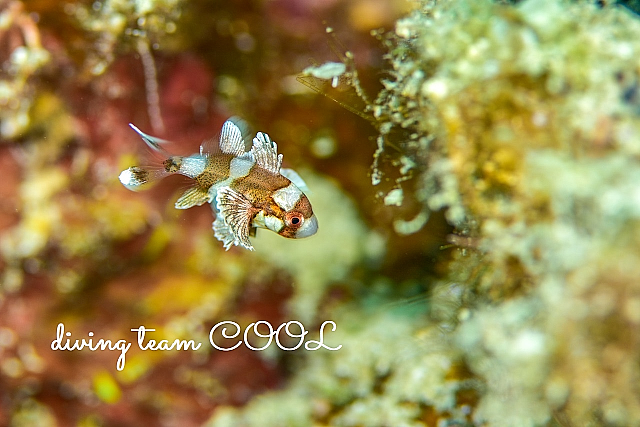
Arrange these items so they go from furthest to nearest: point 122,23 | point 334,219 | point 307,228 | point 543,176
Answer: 1. point 334,219
2. point 122,23
3. point 307,228
4. point 543,176

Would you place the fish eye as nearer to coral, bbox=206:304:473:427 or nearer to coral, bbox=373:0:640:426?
coral, bbox=373:0:640:426

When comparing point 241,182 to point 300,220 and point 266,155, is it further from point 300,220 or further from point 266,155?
point 300,220

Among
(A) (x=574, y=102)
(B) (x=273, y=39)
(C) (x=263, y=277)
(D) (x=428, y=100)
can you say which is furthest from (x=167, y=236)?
(A) (x=574, y=102)

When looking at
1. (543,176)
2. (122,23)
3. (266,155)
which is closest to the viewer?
(543,176)

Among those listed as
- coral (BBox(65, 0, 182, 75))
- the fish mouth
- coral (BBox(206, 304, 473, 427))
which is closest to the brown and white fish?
the fish mouth

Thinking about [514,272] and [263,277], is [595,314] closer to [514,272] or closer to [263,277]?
[514,272]

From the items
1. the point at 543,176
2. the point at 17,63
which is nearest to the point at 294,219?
the point at 543,176
